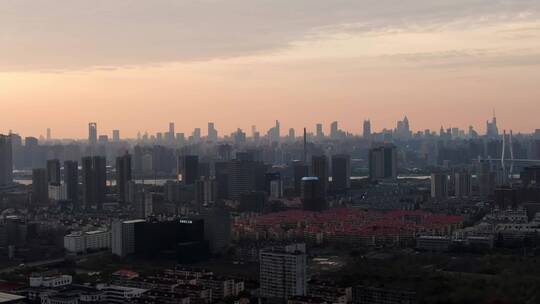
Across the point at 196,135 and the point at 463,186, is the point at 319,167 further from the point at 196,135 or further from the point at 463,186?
the point at 196,135

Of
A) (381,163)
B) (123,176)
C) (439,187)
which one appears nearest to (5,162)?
(123,176)

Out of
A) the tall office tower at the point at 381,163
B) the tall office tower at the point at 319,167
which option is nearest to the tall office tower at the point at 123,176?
the tall office tower at the point at 319,167

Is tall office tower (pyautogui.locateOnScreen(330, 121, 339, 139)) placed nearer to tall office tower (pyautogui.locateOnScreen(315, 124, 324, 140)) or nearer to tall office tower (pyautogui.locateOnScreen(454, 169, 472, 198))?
tall office tower (pyautogui.locateOnScreen(315, 124, 324, 140))

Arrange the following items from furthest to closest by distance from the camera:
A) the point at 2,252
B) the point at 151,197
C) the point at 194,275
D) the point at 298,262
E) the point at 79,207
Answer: the point at 79,207, the point at 151,197, the point at 2,252, the point at 194,275, the point at 298,262

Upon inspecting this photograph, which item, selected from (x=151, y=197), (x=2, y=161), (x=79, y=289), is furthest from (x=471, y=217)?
(x=2, y=161)

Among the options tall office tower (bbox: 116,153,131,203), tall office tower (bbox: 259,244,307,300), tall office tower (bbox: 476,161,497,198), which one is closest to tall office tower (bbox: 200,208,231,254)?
tall office tower (bbox: 259,244,307,300)

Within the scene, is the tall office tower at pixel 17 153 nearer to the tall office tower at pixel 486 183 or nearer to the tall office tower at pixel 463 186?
the tall office tower at pixel 463 186

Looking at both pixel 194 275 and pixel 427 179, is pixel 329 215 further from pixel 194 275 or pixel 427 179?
pixel 427 179
